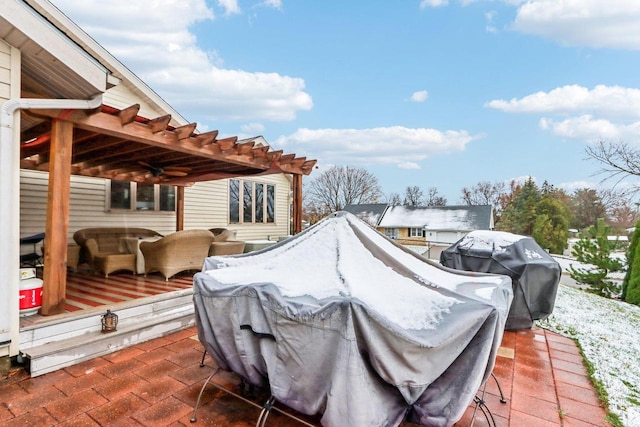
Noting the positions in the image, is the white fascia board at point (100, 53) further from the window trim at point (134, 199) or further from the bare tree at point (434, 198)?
the bare tree at point (434, 198)

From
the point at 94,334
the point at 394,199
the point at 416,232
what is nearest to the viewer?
the point at 94,334

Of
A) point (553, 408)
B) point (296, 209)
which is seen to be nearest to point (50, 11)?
point (296, 209)

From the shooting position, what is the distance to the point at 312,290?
220 centimetres

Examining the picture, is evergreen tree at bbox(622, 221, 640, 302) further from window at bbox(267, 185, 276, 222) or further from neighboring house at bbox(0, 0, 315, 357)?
window at bbox(267, 185, 276, 222)

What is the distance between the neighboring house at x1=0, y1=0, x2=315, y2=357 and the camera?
305 centimetres

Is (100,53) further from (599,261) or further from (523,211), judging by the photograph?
(523,211)

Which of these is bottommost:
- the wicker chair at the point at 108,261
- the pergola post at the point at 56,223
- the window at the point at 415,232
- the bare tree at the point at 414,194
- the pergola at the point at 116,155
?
the window at the point at 415,232

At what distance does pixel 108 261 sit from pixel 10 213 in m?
3.20

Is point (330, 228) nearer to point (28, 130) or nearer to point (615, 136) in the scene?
point (28, 130)

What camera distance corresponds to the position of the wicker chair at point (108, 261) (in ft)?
19.7

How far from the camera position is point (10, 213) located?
3049mm

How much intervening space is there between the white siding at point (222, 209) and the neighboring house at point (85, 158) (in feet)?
0.11

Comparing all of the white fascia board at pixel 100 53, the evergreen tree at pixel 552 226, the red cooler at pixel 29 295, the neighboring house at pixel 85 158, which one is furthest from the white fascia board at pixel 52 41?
the evergreen tree at pixel 552 226

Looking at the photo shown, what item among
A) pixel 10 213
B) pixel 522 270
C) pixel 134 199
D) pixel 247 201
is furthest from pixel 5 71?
pixel 247 201
